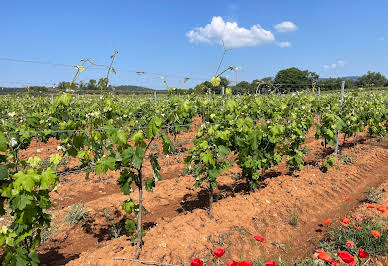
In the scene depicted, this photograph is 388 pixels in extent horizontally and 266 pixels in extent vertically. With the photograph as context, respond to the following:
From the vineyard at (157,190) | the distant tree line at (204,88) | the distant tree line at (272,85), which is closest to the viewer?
the vineyard at (157,190)

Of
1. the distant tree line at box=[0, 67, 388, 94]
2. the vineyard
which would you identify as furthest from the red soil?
the distant tree line at box=[0, 67, 388, 94]

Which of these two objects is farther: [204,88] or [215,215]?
[215,215]

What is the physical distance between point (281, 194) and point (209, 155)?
219 centimetres

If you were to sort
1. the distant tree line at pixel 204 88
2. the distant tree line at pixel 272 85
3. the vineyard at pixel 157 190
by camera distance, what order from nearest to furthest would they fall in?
the vineyard at pixel 157 190 < the distant tree line at pixel 204 88 < the distant tree line at pixel 272 85

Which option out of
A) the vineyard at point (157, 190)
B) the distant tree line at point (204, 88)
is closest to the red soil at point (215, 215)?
the vineyard at point (157, 190)

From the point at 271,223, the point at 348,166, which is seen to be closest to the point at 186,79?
the point at 271,223

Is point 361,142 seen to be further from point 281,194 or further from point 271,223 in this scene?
point 271,223

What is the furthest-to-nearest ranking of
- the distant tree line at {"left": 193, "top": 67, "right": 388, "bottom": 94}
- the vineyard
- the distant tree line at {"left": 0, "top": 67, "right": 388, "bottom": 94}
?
the distant tree line at {"left": 193, "top": 67, "right": 388, "bottom": 94}, the distant tree line at {"left": 0, "top": 67, "right": 388, "bottom": 94}, the vineyard

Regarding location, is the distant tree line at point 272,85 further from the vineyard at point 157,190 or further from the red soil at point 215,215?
the red soil at point 215,215

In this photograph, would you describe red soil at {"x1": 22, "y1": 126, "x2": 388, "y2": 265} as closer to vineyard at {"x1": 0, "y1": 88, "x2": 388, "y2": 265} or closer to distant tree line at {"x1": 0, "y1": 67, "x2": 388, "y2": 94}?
vineyard at {"x1": 0, "y1": 88, "x2": 388, "y2": 265}

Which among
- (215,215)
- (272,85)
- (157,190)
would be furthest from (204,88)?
(272,85)

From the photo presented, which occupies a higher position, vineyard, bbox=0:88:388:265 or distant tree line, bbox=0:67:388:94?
distant tree line, bbox=0:67:388:94

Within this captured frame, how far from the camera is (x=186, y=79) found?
3205 mm

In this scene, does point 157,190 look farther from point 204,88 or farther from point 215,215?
point 204,88
